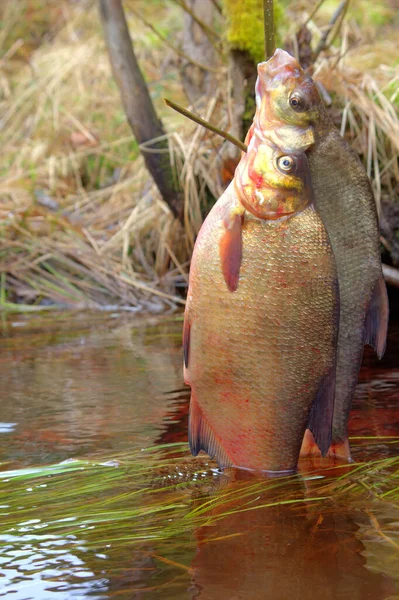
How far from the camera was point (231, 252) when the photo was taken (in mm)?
2270

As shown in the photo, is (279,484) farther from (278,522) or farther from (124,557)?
(124,557)

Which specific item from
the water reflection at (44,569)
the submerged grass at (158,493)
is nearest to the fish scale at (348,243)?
the submerged grass at (158,493)

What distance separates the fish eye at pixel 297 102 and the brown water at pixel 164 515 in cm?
95

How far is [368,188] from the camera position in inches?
101

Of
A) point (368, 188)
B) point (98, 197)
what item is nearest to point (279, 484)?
point (368, 188)

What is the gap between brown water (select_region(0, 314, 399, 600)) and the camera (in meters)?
1.79

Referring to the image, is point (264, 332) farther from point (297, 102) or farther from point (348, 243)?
point (297, 102)

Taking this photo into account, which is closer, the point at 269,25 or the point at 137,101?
the point at 269,25

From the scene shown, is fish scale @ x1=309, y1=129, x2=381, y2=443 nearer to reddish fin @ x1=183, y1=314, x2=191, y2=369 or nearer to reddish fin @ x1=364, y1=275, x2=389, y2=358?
reddish fin @ x1=364, y1=275, x2=389, y2=358

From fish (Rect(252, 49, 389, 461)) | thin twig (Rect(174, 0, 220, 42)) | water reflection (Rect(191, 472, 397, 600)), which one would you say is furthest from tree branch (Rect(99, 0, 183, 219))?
water reflection (Rect(191, 472, 397, 600))

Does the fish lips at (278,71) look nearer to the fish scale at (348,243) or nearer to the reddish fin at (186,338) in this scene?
the fish scale at (348,243)

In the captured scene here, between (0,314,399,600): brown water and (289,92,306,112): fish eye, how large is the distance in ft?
3.13

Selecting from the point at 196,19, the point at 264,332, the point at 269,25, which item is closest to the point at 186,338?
the point at 264,332

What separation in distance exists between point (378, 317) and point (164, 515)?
0.77m
